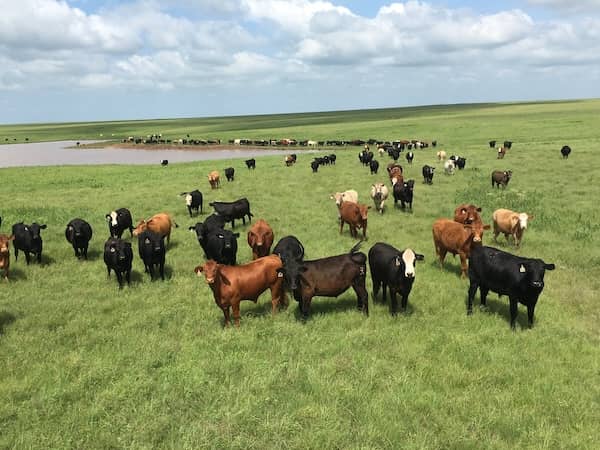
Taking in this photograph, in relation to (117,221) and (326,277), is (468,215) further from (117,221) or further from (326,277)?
(117,221)

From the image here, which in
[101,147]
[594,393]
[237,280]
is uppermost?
[101,147]

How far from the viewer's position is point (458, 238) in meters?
11.0

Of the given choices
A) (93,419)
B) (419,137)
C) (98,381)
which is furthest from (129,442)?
(419,137)

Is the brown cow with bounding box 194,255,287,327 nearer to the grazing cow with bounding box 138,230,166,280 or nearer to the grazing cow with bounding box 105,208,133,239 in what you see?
the grazing cow with bounding box 138,230,166,280

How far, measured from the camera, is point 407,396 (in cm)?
589

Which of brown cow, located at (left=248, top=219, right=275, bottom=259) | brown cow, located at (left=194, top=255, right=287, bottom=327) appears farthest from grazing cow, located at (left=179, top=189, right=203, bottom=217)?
brown cow, located at (left=194, top=255, right=287, bottom=327)

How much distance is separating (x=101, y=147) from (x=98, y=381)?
258 feet

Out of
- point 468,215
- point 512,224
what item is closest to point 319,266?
point 468,215

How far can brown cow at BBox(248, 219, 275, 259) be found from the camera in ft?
36.8

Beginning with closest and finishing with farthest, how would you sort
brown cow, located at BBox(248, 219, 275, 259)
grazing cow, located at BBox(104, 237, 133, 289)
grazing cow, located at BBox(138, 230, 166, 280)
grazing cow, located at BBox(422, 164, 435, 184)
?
grazing cow, located at BBox(104, 237, 133, 289) < grazing cow, located at BBox(138, 230, 166, 280) < brown cow, located at BBox(248, 219, 275, 259) < grazing cow, located at BBox(422, 164, 435, 184)

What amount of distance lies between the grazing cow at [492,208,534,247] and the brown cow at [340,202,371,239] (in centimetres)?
431

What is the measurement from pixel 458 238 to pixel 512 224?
130 inches

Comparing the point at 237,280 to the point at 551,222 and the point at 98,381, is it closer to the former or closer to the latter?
the point at 98,381

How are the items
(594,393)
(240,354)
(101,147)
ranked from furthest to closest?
(101,147) < (240,354) < (594,393)
